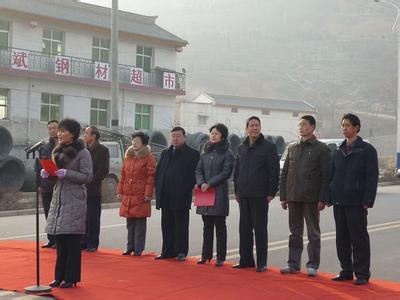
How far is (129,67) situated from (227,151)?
29.6m

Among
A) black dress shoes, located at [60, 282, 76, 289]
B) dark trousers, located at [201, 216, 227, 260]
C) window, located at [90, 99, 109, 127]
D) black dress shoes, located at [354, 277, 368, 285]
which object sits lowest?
black dress shoes, located at [60, 282, 76, 289]

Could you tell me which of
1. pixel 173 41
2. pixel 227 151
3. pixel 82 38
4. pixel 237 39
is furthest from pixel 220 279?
pixel 237 39

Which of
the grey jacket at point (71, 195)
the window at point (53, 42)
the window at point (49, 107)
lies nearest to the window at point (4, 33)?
the window at point (53, 42)

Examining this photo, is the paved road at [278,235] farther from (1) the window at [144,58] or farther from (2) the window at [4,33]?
(1) the window at [144,58]

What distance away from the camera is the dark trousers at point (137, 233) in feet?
33.8

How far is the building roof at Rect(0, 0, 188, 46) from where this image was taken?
3475 cm

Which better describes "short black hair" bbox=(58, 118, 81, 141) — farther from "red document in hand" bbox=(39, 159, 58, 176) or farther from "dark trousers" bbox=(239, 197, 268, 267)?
"dark trousers" bbox=(239, 197, 268, 267)

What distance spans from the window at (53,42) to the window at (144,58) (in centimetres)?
490

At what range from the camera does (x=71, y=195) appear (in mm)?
7902

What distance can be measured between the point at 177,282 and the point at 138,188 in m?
2.32

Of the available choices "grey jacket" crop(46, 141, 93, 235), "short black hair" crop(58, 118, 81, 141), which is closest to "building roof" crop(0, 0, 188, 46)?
"short black hair" crop(58, 118, 81, 141)

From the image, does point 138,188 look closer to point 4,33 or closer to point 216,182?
point 216,182

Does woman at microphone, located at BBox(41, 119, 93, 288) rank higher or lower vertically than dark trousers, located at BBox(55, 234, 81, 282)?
higher

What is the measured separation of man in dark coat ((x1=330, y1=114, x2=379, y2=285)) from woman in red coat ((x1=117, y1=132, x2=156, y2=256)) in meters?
2.91
